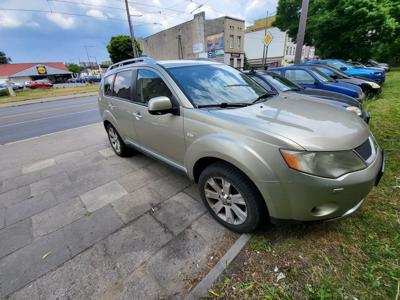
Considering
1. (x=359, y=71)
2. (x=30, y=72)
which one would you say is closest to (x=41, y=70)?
(x=30, y=72)

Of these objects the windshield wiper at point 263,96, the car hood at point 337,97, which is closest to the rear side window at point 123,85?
the windshield wiper at point 263,96

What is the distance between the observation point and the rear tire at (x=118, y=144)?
12.6ft

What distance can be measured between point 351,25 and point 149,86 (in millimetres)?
19768

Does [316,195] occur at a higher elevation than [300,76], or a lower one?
lower

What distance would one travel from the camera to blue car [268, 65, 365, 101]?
5.66 metres

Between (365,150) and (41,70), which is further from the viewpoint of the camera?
(41,70)

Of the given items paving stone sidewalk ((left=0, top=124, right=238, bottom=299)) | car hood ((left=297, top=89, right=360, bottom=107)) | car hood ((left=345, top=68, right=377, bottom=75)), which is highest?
car hood ((left=345, top=68, right=377, bottom=75))

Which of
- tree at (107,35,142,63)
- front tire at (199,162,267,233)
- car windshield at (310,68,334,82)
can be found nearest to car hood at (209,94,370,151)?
front tire at (199,162,267,233)

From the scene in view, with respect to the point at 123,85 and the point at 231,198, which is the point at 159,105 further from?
the point at 123,85

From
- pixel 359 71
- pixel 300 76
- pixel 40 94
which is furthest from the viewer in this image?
pixel 40 94

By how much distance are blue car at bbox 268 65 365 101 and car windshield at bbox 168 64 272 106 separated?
429 centimetres

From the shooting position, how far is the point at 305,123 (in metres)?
1.71

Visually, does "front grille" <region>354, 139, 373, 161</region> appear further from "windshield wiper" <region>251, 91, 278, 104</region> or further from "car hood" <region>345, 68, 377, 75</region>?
"car hood" <region>345, 68, 377, 75</region>

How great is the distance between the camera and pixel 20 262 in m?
1.91
